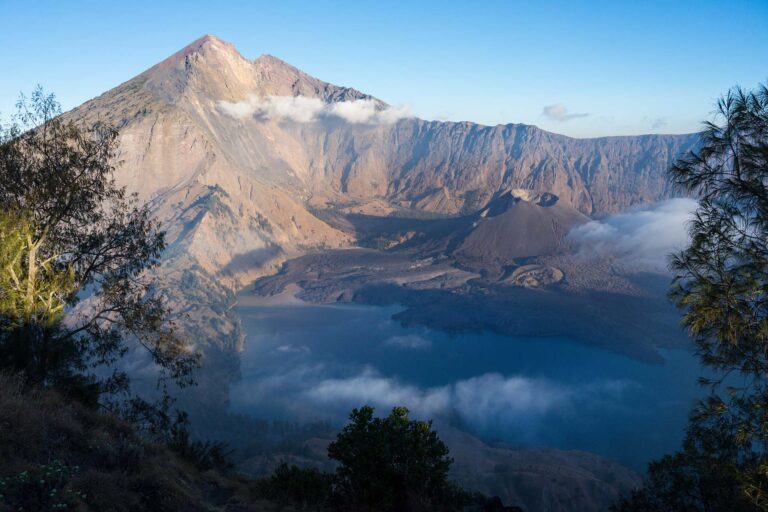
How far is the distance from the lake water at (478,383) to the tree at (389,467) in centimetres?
5564

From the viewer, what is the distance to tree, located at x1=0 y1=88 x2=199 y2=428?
12.0 metres

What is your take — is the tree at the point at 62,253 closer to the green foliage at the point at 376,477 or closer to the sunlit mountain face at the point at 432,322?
the sunlit mountain face at the point at 432,322

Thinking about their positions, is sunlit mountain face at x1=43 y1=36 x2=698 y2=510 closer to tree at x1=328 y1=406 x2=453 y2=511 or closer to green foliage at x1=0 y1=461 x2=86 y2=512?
tree at x1=328 y1=406 x2=453 y2=511

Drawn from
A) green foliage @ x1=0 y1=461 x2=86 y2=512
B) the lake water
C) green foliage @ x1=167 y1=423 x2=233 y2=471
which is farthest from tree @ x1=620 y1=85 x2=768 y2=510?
the lake water

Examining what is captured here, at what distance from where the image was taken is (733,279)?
7.82 meters

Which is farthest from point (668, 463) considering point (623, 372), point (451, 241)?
point (451, 241)

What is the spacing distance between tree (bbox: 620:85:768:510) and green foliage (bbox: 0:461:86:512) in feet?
31.5

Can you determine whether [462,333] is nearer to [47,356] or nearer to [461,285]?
[461,285]

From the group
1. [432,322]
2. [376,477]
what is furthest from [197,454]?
[432,322]

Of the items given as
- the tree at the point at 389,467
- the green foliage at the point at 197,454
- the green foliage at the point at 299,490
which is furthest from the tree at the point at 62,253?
the tree at the point at 389,467

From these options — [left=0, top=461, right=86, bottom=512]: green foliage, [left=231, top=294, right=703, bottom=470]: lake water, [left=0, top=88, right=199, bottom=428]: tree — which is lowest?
[left=231, top=294, right=703, bottom=470]: lake water

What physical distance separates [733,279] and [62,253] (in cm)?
1582

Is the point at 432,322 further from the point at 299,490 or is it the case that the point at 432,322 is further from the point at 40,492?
the point at 40,492

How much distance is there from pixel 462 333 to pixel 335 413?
5184cm
